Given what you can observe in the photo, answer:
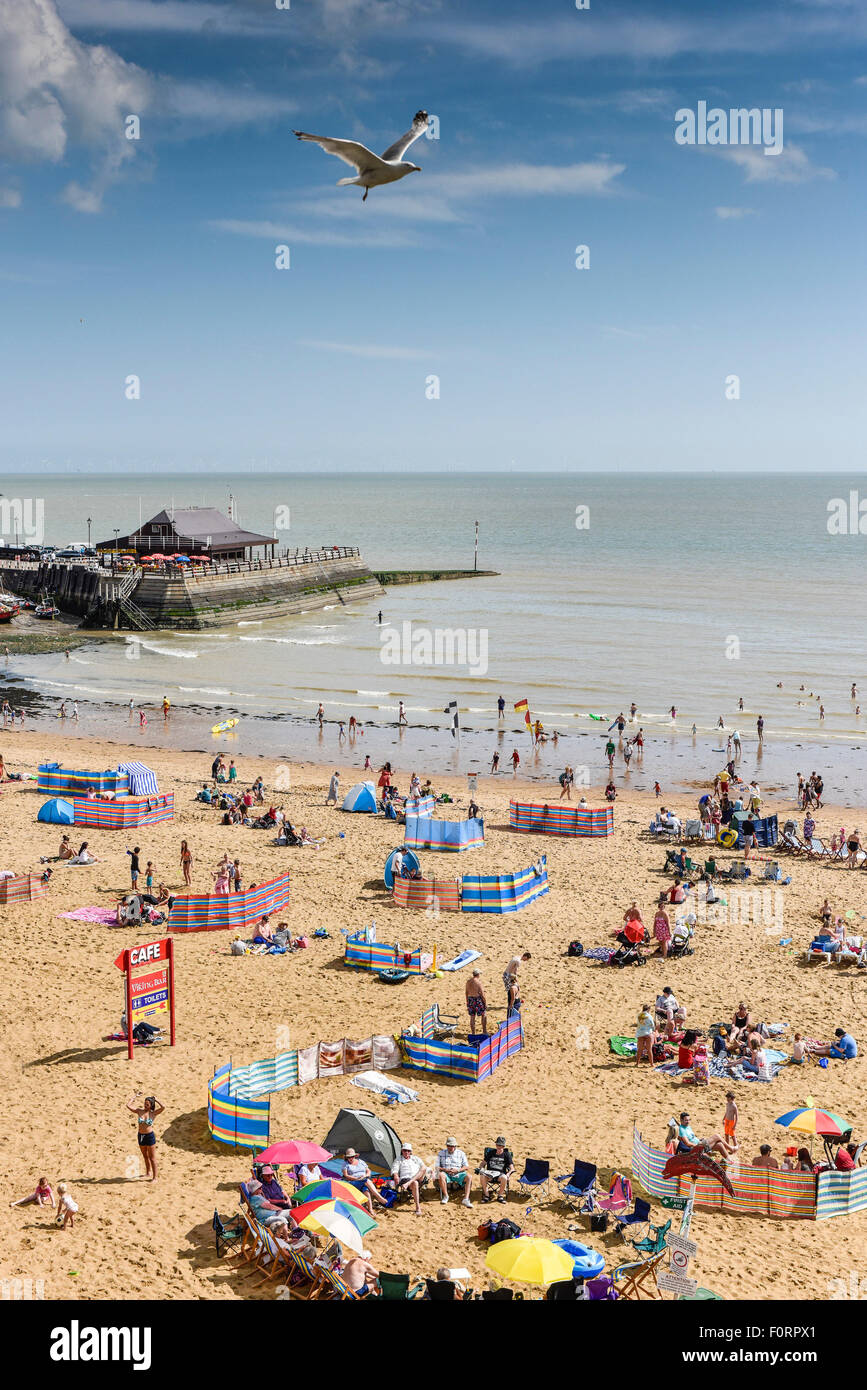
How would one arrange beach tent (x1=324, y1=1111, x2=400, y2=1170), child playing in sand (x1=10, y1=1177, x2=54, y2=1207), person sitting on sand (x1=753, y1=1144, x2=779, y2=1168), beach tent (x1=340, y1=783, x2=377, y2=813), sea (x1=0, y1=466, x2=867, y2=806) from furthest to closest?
sea (x1=0, y1=466, x2=867, y2=806), beach tent (x1=340, y1=783, x2=377, y2=813), person sitting on sand (x1=753, y1=1144, x2=779, y2=1168), beach tent (x1=324, y1=1111, x2=400, y2=1170), child playing in sand (x1=10, y1=1177, x2=54, y2=1207)

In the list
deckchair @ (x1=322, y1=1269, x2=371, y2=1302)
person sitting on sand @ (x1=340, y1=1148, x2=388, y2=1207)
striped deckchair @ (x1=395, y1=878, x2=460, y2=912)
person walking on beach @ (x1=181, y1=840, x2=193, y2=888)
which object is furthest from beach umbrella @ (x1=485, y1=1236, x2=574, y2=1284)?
person walking on beach @ (x1=181, y1=840, x2=193, y2=888)

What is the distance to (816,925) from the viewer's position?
19.8 metres

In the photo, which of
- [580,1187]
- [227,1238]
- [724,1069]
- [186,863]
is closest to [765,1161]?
[580,1187]

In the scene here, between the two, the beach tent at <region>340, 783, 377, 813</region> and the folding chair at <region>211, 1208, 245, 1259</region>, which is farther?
the beach tent at <region>340, 783, 377, 813</region>

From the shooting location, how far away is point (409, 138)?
9.60 m

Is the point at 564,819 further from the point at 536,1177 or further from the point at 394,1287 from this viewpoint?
the point at 394,1287

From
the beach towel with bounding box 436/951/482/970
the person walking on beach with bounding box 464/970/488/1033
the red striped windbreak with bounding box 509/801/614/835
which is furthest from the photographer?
the red striped windbreak with bounding box 509/801/614/835

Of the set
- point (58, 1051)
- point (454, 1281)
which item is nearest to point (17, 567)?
point (58, 1051)

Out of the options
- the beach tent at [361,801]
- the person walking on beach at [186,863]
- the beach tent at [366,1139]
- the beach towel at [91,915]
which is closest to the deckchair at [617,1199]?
the beach tent at [366,1139]

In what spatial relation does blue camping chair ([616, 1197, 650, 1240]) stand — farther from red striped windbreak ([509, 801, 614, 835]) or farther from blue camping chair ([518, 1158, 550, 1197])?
red striped windbreak ([509, 801, 614, 835])

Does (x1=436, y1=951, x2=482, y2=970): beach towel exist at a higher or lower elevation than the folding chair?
higher

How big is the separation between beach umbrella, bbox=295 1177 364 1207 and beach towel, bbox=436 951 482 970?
698 cm

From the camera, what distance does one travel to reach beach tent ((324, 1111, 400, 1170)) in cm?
1130

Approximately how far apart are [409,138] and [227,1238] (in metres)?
9.72
